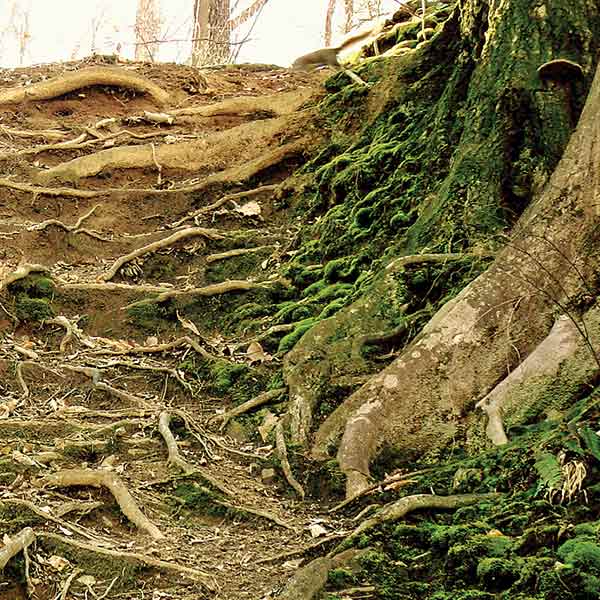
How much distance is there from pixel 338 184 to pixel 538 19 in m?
2.71

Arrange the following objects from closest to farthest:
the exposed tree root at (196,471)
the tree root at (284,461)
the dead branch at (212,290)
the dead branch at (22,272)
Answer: the exposed tree root at (196,471) < the tree root at (284,461) < the dead branch at (22,272) < the dead branch at (212,290)

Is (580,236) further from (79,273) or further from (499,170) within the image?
(79,273)

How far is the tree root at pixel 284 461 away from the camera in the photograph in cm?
501

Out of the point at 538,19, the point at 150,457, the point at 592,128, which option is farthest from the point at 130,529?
the point at 538,19

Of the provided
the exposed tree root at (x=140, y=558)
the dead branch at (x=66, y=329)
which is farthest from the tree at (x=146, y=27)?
the exposed tree root at (x=140, y=558)

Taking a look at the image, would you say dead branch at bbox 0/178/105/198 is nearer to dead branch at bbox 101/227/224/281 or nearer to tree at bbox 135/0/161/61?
dead branch at bbox 101/227/224/281

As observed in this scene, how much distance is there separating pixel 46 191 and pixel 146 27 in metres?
11.2

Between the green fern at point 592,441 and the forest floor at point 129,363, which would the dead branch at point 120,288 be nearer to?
the forest floor at point 129,363


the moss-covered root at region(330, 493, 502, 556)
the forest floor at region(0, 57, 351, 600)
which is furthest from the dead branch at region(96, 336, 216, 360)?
the moss-covered root at region(330, 493, 502, 556)

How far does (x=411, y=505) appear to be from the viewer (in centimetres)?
396

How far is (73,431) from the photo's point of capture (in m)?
5.66

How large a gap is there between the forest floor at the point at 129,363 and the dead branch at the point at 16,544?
0.05 m

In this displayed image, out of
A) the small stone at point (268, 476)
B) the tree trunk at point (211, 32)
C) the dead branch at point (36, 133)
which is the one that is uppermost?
the tree trunk at point (211, 32)

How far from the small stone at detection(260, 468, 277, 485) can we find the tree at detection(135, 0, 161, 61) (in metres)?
14.2
